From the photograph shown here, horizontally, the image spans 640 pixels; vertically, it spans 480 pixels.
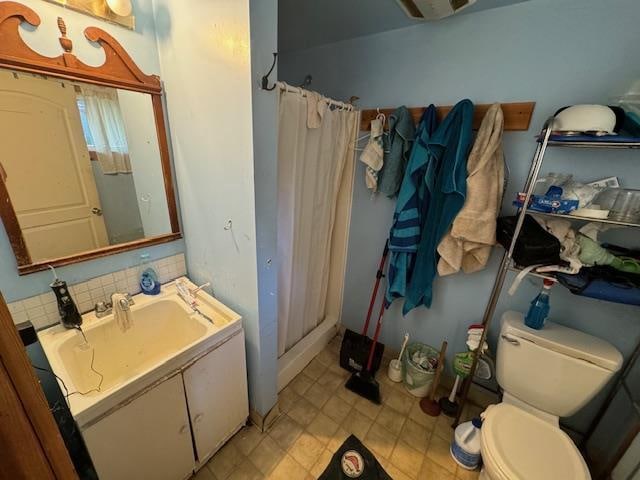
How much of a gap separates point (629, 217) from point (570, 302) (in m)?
0.50

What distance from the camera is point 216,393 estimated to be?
1222 mm

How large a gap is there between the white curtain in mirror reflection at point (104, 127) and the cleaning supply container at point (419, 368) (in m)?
2.00

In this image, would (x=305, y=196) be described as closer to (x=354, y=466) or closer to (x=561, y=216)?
(x=561, y=216)

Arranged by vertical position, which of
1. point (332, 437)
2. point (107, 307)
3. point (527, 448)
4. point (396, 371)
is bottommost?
point (332, 437)

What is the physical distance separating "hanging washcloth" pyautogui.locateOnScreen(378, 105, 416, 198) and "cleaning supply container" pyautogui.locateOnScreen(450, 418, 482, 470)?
1.38 meters

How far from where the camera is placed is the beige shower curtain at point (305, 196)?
137 cm

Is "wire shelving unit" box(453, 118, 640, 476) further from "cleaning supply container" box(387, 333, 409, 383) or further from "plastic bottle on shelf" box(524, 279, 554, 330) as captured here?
"cleaning supply container" box(387, 333, 409, 383)

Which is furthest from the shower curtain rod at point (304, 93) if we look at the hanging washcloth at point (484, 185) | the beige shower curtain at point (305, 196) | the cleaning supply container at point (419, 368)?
the cleaning supply container at point (419, 368)

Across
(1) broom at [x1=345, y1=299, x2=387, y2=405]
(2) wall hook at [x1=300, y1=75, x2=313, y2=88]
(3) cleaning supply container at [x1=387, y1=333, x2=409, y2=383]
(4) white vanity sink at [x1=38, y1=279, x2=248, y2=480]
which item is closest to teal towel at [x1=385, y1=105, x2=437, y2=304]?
(1) broom at [x1=345, y1=299, x2=387, y2=405]

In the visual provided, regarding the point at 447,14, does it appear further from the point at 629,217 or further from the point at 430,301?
the point at 430,301

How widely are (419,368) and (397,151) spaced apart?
1384mm

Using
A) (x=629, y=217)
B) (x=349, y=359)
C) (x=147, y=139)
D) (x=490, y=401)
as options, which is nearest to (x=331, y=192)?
(x=147, y=139)

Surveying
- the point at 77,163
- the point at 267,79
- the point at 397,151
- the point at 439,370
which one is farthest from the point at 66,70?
the point at 439,370

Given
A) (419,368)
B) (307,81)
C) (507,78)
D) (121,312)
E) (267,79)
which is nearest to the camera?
(267,79)
